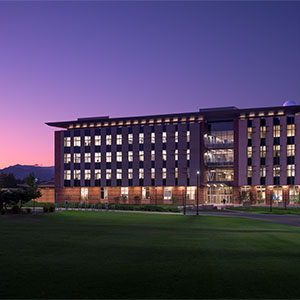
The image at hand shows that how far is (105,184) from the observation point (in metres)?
116

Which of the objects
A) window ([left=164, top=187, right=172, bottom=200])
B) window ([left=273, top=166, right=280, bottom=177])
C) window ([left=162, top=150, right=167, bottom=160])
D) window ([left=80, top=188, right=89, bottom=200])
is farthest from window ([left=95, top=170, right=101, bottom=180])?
window ([left=273, top=166, right=280, bottom=177])

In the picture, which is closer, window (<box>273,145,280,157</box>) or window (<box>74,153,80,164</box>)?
window (<box>273,145,280,157</box>)

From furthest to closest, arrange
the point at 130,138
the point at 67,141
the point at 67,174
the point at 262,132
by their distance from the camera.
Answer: the point at 67,141 → the point at 67,174 → the point at 130,138 → the point at 262,132

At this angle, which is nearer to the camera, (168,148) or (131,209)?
(131,209)

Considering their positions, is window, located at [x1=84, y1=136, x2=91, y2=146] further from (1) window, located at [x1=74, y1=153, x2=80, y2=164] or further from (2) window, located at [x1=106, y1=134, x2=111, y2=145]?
(2) window, located at [x1=106, y1=134, x2=111, y2=145]

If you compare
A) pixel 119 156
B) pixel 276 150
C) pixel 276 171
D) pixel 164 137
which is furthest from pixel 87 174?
pixel 276 150

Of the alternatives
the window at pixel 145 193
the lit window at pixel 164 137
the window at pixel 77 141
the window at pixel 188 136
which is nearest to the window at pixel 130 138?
the lit window at pixel 164 137

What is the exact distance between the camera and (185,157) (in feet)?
357

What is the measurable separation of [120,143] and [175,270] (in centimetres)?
10406

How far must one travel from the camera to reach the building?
333 ft

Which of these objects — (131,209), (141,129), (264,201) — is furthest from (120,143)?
(131,209)

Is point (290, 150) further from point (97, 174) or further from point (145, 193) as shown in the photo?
point (97, 174)

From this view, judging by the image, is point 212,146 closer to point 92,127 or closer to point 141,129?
point 141,129

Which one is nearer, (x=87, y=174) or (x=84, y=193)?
(x=87, y=174)
